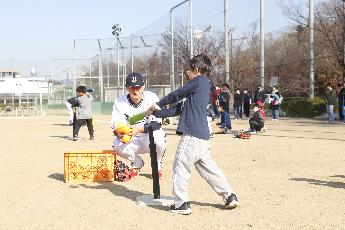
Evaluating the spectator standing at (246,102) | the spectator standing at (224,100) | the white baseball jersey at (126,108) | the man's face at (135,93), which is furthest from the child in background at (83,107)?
the spectator standing at (246,102)

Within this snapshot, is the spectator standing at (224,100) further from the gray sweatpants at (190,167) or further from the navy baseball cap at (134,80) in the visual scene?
the gray sweatpants at (190,167)

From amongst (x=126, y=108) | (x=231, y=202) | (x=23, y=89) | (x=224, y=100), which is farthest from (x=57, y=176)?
(x=23, y=89)

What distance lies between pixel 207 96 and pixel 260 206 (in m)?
1.36

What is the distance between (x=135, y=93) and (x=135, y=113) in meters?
0.29

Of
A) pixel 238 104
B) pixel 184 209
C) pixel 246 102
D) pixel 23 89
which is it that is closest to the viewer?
pixel 184 209

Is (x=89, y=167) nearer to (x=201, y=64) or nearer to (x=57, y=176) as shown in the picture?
(x=57, y=176)

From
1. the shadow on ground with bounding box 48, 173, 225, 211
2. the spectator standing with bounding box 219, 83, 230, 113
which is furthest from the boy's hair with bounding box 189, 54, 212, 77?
the spectator standing with bounding box 219, 83, 230, 113

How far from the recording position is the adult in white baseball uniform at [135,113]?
6.88 metres

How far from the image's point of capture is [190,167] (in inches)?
222

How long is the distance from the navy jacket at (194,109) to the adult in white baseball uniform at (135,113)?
2.84 feet

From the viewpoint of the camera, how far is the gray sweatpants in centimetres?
559

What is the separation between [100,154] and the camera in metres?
7.81

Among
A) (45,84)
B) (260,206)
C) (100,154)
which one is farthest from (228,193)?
(45,84)

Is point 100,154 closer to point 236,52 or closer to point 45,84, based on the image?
point 236,52
